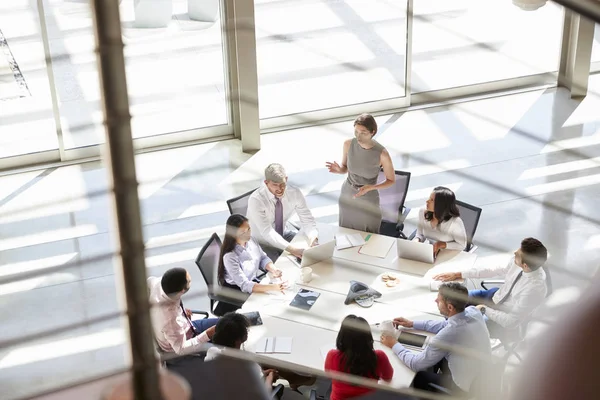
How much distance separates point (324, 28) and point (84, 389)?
6.53 metres

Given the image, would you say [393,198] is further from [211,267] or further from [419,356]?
[419,356]

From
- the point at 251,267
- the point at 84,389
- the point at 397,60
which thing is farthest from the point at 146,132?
the point at 84,389

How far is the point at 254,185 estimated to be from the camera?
5758 millimetres

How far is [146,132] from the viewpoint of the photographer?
21.2 ft

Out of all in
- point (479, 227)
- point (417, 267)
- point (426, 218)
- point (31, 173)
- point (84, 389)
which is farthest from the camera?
point (31, 173)

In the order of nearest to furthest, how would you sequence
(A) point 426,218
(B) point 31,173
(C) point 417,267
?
(C) point 417,267, (A) point 426,218, (B) point 31,173

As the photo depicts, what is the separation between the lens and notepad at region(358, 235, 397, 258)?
4133 mm

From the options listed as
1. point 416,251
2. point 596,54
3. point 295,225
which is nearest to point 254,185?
point 295,225

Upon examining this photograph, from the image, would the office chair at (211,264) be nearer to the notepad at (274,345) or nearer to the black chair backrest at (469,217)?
the notepad at (274,345)

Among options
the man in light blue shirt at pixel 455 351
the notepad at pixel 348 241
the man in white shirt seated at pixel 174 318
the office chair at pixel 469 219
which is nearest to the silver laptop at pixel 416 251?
the notepad at pixel 348 241

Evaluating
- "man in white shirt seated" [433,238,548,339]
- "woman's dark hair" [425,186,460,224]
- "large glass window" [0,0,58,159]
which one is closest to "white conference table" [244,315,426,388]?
"man in white shirt seated" [433,238,548,339]

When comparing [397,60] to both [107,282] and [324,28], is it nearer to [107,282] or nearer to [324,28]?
[324,28]

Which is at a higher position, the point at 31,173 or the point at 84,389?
the point at 84,389

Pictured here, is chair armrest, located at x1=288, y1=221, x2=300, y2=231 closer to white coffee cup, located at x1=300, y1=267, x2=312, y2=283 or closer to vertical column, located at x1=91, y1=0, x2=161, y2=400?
white coffee cup, located at x1=300, y1=267, x2=312, y2=283
